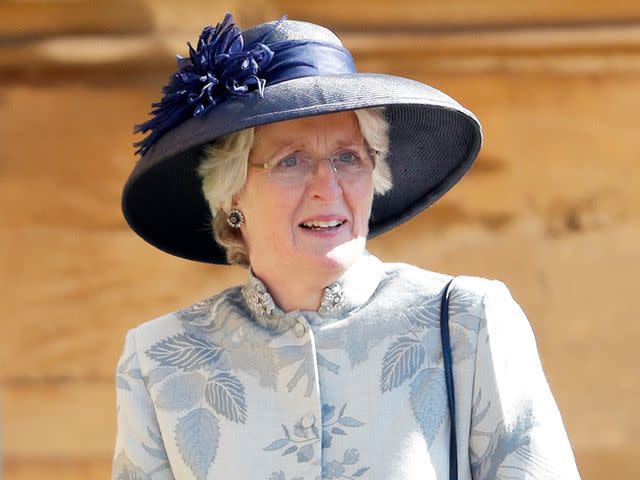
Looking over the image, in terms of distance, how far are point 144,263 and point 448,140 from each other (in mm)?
2306

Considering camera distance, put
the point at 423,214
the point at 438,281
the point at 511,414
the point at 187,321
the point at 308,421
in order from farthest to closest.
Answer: the point at 423,214 → the point at 187,321 → the point at 438,281 → the point at 308,421 → the point at 511,414

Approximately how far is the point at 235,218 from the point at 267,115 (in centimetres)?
34

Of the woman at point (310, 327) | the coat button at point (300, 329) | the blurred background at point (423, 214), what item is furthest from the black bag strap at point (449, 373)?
the blurred background at point (423, 214)

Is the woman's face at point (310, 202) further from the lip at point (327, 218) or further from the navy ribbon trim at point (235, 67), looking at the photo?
the navy ribbon trim at point (235, 67)

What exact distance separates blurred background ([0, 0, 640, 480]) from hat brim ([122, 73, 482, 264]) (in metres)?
1.90

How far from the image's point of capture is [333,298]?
10.6 ft

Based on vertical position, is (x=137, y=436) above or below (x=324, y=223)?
below

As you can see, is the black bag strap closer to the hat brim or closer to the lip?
the lip

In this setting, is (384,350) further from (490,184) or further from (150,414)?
(490,184)

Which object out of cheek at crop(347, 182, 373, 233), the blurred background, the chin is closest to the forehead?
cheek at crop(347, 182, 373, 233)

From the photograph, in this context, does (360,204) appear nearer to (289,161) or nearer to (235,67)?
(289,161)

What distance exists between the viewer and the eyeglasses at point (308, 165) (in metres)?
3.20

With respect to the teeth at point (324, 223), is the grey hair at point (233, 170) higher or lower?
higher

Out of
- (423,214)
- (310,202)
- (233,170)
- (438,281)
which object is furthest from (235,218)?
(423,214)
